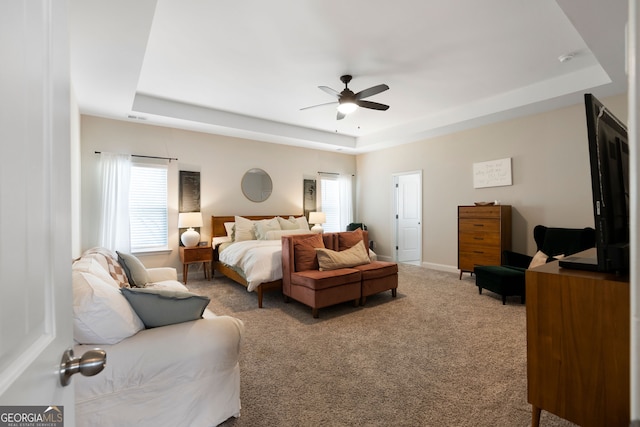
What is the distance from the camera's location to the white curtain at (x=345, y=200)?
7.30 meters

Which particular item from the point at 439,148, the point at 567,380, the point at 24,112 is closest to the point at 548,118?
the point at 439,148

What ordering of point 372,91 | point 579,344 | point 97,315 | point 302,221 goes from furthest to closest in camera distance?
1. point 302,221
2. point 372,91
3. point 97,315
4. point 579,344

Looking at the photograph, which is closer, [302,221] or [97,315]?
[97,315]

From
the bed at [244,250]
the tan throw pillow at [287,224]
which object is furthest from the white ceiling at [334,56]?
the tan throw pillow at [287,224]

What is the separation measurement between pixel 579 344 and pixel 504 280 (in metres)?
2.93

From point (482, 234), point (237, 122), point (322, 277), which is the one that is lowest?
point (322, 277)

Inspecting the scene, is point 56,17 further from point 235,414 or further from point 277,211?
point 277,211

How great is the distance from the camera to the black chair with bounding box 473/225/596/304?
3658 millimetres

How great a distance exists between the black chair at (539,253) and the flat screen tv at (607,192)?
2981 millimetres

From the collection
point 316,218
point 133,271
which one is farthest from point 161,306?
point 316,218

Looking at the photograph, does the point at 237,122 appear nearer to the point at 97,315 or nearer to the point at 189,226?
the point at 189,226

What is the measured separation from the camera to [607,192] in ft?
3.11

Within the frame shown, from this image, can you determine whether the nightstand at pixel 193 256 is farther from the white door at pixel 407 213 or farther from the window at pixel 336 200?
the white door at pixel 407 213

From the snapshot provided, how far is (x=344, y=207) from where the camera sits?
7.34m
